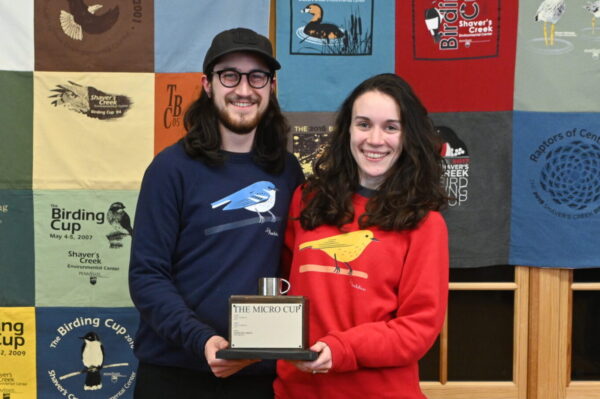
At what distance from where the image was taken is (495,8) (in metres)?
2.23

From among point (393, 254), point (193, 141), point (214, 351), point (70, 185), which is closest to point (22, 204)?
point (70, 185)

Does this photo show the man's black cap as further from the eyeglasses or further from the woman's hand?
the woman's hand

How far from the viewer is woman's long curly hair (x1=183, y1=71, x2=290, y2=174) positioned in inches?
64.4

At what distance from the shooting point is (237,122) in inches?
63.9

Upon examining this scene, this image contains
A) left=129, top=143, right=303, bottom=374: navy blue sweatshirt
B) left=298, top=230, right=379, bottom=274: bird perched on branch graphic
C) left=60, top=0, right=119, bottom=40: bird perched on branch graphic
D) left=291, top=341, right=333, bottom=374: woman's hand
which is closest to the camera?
left=291, top=341, right=333, bottom=374: woman's hand

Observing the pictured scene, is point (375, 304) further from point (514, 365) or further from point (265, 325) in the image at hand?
point (514, 365)

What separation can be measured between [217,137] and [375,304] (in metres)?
0.59

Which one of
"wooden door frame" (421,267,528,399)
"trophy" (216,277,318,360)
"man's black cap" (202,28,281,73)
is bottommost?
"wooden door frame" (421,267,528,399)

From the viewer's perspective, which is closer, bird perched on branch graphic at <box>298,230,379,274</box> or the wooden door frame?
bird perched on branch graphic at <box>298,230,379,274</box>

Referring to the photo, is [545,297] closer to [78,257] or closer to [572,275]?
[572,275]

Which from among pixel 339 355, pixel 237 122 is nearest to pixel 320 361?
pixel 339 355

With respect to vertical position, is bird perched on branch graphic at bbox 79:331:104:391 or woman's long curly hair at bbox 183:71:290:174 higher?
woman's long curly hair at bbox 183:71:290:174

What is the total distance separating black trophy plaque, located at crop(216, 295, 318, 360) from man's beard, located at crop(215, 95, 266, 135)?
0.47m

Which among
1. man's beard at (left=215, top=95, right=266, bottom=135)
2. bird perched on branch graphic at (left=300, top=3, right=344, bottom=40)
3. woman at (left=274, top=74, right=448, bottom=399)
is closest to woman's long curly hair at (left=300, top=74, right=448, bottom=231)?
woman at (left=274, top=74, right=448, bottom=399)
